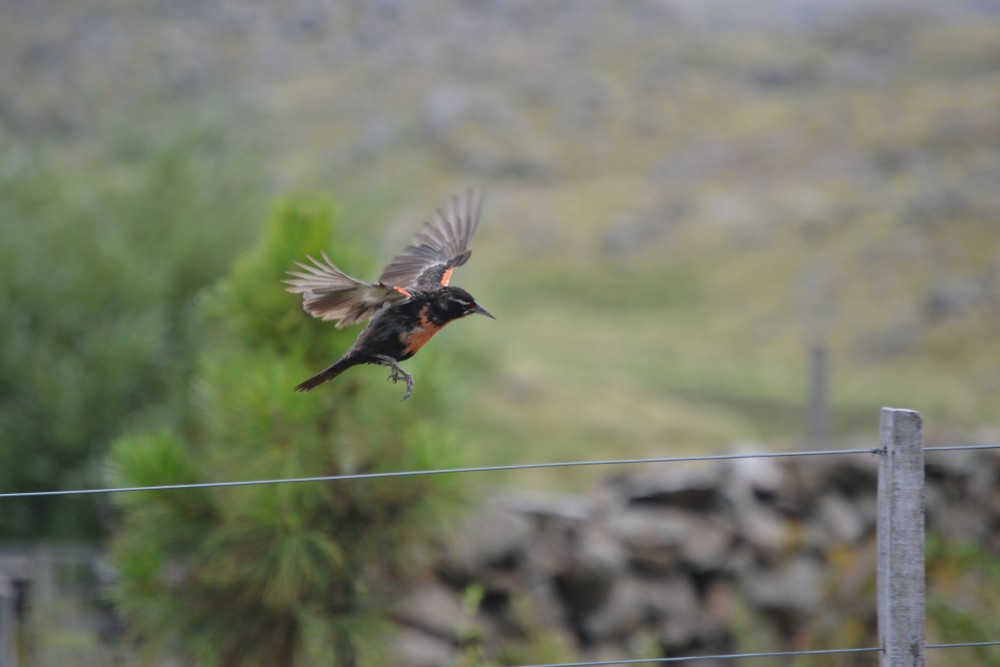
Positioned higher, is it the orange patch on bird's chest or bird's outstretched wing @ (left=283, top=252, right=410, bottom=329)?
bird's outstretched wing @ (left=283, top=252, right=410, bottom=329)

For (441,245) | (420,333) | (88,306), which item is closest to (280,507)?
(441,245)

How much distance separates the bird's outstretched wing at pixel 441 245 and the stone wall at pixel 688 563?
2798mm

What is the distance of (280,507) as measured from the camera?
4.58 metres

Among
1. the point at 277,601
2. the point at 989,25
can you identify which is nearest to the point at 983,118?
the point at 989,25

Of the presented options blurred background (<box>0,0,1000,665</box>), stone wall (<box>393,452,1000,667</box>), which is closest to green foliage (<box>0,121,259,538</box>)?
blurred background (<box>0,0,1000,665</box>)

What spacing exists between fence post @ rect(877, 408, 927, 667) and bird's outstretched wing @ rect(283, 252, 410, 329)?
1.34m

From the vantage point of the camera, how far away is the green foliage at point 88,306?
9195mm

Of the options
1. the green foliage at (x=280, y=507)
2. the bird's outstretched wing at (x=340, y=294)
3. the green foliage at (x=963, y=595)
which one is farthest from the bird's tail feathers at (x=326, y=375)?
the green foliage at (x=963, y=595)

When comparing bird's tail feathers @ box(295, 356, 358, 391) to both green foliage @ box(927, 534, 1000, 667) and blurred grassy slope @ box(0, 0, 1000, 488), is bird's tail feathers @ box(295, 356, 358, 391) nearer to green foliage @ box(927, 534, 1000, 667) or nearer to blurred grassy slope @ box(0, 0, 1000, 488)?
blurred grassy slope @ box(0, 0, 1000, 488)

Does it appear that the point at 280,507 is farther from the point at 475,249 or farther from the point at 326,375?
the point at 475,249

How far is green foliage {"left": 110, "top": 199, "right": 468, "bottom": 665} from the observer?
4664 mm

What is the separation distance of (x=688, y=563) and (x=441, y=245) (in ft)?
13.9

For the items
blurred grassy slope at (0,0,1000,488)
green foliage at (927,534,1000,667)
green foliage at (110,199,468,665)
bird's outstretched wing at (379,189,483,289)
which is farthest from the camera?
blurred grassy slope at (0,0,1000,488)

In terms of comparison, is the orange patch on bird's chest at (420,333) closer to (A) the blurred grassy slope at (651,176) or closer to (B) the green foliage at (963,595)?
(A) the blurred grassy slope at (651,176)
